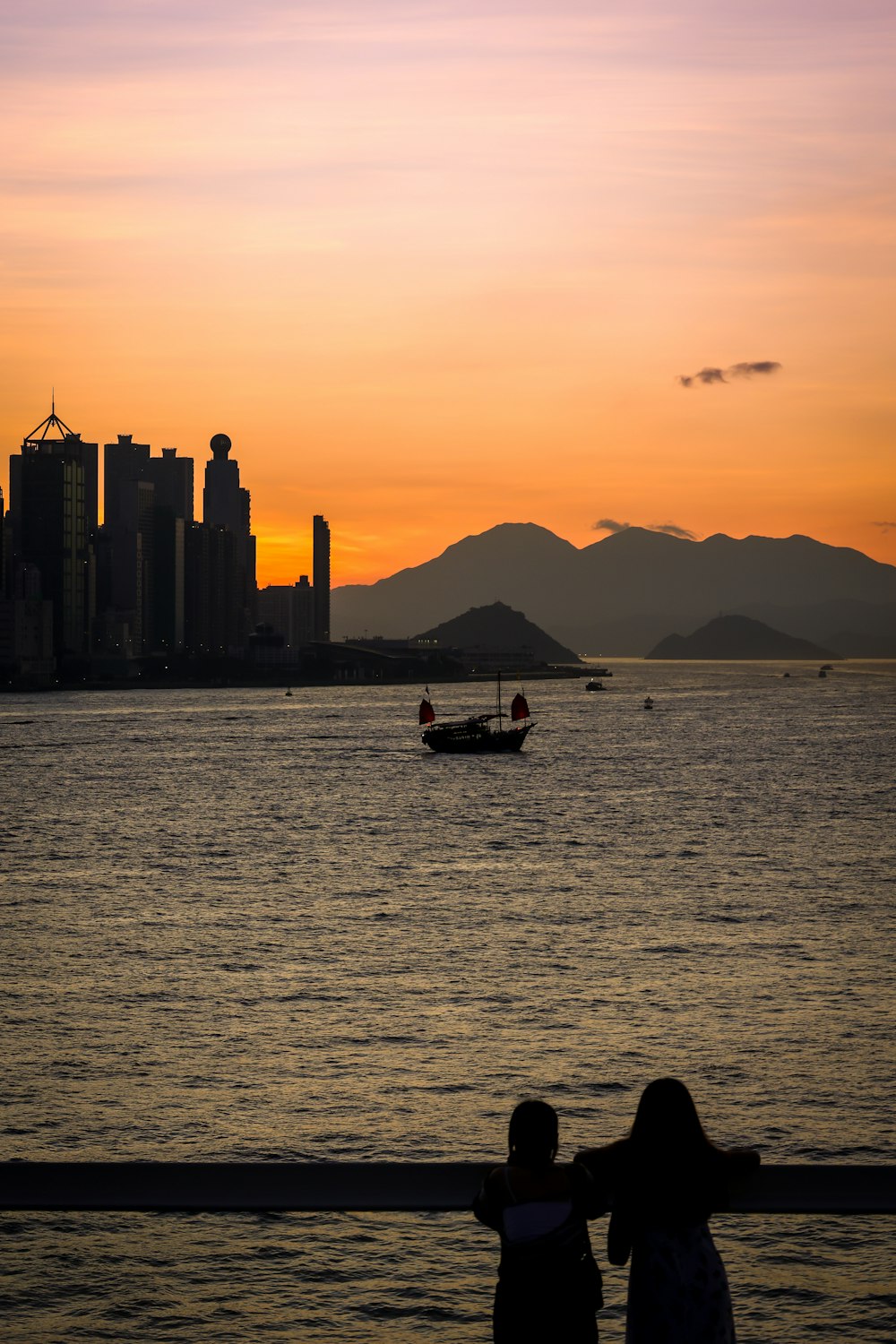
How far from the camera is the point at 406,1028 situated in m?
29.1

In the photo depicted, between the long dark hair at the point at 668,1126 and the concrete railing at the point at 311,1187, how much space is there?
1.57m

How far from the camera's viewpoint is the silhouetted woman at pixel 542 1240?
6375mm

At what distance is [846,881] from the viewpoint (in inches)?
2167

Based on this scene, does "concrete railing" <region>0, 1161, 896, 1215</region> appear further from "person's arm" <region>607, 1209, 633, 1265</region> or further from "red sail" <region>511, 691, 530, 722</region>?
"red sail" <region>511, 691, 530, 722</region>

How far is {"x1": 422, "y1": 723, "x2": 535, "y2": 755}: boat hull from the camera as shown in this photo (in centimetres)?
15600

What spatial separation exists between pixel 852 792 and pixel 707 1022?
73011 mm

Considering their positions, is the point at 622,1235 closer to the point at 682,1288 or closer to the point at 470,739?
the point at 682,1288

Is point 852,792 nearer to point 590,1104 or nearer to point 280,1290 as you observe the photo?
point 590,1104

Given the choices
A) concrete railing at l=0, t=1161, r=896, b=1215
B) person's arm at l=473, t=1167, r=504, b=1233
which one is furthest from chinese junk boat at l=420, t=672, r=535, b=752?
person's arm at l=473, t=1167, r=504, b=1233

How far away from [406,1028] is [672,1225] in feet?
75.9

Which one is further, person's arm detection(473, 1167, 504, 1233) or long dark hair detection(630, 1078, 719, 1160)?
person's arm detection(473, 1167, 504, 1233)

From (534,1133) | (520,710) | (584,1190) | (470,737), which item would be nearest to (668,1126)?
(584,1190)

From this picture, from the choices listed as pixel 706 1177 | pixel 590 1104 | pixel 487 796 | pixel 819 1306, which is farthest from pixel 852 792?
pixel 706 1177

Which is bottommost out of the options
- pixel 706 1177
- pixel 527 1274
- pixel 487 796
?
pixel 487 796
